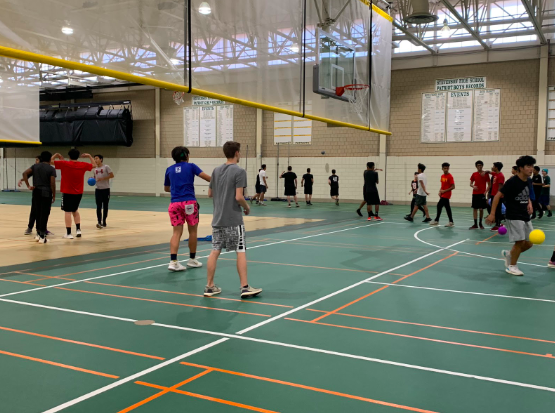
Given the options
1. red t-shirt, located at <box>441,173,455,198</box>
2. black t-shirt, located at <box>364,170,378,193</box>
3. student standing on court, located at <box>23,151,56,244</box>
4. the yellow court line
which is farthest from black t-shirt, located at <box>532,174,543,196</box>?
student standing on court, located at <box>23,151,56,244</box>

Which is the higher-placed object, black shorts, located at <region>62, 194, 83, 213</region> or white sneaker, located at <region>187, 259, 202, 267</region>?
black shorts, located at <region>62, 194, 83, 213</region>

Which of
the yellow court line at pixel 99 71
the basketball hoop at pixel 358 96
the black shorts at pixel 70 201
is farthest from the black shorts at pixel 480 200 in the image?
the black shorts at pixel 70 201

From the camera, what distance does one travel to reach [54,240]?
40.3ft

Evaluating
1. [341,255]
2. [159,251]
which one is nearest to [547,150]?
[341,255]

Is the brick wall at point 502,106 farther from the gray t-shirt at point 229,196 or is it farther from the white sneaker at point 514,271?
the gray t-shirt at point 229,196

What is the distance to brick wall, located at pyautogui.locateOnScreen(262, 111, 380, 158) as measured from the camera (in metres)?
28.1

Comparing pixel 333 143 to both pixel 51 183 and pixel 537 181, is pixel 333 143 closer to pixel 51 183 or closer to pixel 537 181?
pixel 537 181

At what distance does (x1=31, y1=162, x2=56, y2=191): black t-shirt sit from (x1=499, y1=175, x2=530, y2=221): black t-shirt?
9.43m

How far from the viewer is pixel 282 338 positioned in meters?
5.05

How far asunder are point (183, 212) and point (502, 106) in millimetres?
21137

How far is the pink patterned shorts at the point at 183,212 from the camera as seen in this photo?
8.30 m

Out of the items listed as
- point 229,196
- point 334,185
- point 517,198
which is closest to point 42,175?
point 229,196

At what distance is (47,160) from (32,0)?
18.2 ft

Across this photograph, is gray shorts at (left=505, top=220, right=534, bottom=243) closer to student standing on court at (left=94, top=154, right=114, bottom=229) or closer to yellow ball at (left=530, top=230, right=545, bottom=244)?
yellow ball at (left=530, top=230, right=545, bottom=244)
